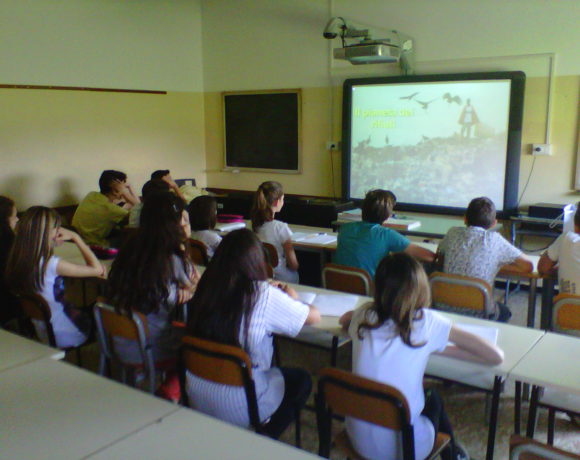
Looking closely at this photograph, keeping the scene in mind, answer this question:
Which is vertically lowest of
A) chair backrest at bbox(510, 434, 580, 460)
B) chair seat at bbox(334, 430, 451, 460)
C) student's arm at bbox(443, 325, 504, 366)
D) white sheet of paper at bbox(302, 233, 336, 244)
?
chair seat at bbox(334, 430, 451, 460)

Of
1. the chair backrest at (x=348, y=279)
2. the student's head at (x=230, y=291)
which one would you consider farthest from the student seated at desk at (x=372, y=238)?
the student's head at (x=230, y=291)

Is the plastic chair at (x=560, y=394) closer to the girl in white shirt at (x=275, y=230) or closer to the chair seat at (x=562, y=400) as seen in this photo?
the chair seat at (x=562, y=400)

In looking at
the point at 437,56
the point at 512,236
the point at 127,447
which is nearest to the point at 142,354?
the point at 127,447

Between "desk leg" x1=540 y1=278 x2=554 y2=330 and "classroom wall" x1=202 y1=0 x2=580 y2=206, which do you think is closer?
"desk leg" x1=540 y1=278 x2=554 y2=330

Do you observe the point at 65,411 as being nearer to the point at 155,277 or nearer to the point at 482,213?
the point at 155,277

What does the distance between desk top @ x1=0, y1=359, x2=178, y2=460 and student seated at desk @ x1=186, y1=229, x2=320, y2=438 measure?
0.32 metres

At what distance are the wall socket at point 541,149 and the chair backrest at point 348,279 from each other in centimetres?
291

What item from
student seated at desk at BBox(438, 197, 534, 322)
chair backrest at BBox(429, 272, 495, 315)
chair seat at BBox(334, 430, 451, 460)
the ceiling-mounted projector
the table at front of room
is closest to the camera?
chair seat at BBox(334, 430, 451, 460)

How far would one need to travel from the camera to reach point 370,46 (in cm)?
520

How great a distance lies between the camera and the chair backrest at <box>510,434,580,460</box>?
4.78 ft

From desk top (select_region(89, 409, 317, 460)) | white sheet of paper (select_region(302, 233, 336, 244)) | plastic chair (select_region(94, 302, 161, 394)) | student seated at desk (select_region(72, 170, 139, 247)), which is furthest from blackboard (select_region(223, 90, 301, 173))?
desk top (select_region(89, 409, 317, 460))

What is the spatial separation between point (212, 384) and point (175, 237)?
0.86 m

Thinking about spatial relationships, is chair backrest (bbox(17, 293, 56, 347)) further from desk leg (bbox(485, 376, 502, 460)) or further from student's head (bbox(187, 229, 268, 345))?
desk leg (bbox(485, 376, 502, 460))

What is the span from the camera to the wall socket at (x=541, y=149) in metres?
5.20
